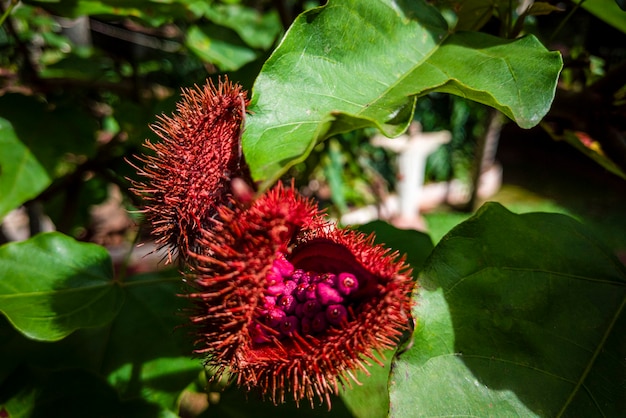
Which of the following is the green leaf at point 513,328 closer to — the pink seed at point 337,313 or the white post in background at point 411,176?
the pink seed at point 337,313

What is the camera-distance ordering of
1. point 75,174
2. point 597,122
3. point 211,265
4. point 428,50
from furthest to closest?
point 75,174
point 597,122
point 428,50
point 211,265

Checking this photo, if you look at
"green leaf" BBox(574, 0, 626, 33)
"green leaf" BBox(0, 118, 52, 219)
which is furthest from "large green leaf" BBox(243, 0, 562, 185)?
"green leaf" BBox(0, 118, 52, 219)

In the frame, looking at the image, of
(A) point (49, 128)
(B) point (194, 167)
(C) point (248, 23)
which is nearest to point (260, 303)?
(B) point (194, 167)

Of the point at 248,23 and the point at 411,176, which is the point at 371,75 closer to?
the point at 248,23

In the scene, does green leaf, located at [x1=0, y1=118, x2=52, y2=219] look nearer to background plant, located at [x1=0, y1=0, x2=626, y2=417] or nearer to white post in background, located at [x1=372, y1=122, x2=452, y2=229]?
background plant, located at [x1=0, y1=0, x2=626, y2=417]

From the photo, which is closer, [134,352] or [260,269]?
[260,269]

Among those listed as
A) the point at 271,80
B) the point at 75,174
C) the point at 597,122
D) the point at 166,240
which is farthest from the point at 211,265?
the point at 75,174

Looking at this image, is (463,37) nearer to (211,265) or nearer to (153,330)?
(211,265)
